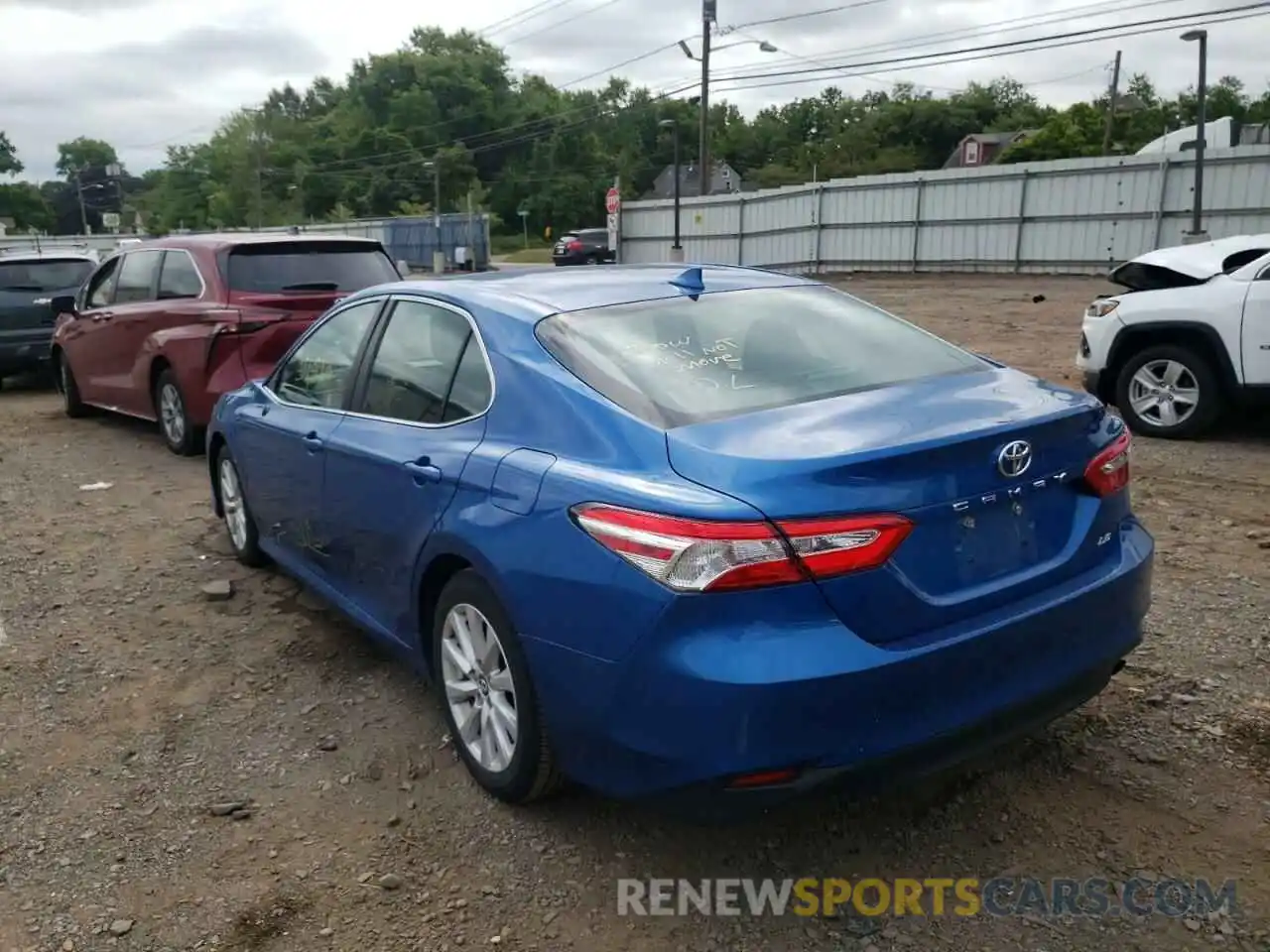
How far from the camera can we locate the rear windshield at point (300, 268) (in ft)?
25.5

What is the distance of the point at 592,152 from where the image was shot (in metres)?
87.1

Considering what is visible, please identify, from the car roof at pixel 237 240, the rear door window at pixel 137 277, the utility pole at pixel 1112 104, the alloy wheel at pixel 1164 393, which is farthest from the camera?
the utility pole at pixel 1112 104

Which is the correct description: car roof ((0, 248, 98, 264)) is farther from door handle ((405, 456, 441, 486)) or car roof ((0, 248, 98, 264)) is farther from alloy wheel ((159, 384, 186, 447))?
door handle ((405, 456, 441, 486))

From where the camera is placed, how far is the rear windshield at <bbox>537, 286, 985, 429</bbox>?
2.93m

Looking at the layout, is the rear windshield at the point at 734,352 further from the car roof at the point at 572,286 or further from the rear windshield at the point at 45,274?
the rear windshield at the point at 45,274

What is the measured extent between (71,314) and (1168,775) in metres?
9.87

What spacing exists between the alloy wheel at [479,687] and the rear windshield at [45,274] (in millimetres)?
11031

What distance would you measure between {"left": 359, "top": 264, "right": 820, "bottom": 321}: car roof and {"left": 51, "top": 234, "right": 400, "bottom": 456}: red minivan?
373 cm

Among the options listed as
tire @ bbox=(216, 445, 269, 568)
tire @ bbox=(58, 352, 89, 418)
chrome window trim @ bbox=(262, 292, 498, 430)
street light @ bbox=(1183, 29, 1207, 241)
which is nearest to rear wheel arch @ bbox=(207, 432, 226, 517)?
tire @ bbox=(216, 445, 269, 568)

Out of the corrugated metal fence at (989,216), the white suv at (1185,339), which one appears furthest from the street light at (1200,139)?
the white suv at (1185,339)

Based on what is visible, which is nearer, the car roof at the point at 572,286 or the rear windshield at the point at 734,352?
the rear windshield at the point at 734,352

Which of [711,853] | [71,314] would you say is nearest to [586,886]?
[711,853]

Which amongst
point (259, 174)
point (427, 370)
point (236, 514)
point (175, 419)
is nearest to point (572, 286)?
point (427, 370)

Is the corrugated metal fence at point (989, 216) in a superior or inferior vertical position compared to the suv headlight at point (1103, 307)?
superior
